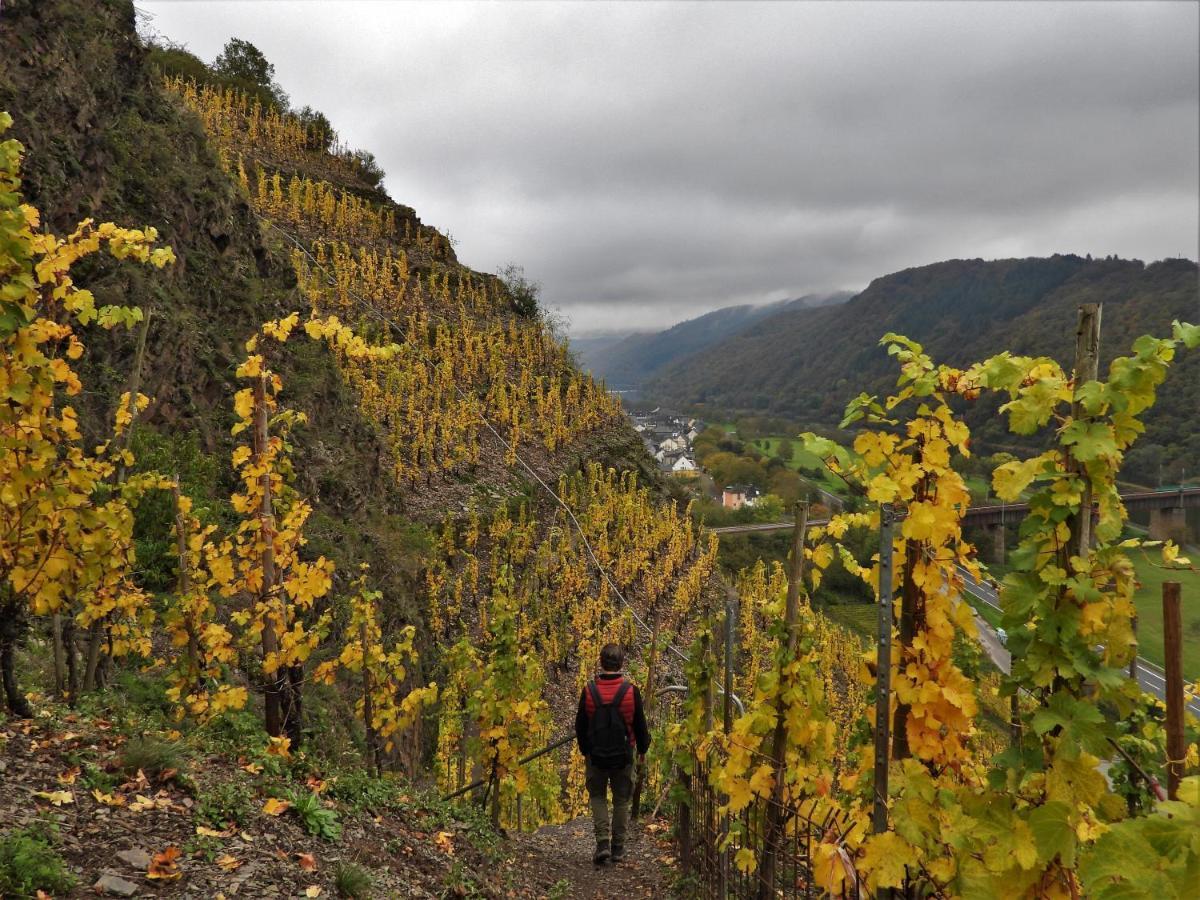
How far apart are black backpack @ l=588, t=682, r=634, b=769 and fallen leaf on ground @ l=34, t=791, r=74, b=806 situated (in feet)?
11.5

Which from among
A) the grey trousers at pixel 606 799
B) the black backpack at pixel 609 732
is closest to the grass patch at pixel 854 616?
the grey trousers at pixel 606 799

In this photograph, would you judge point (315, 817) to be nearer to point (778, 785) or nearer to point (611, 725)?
point (611, 725)

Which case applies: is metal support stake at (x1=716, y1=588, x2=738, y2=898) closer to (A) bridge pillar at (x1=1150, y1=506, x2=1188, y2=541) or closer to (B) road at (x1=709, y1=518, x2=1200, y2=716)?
(B) road at (x1=709, y1=518, x2=1200, y2=716)

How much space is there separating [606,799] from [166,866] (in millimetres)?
3836

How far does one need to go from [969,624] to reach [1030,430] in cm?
97

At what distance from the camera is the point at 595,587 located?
2259 centimetres

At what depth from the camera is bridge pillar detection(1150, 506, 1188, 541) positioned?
28.7 m

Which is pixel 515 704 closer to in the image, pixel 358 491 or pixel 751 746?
pixel 751 746

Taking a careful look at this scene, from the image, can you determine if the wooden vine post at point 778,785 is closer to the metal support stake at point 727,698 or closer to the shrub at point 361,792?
the metal support stake at point 727,698

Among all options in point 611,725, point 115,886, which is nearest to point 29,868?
point 115,886

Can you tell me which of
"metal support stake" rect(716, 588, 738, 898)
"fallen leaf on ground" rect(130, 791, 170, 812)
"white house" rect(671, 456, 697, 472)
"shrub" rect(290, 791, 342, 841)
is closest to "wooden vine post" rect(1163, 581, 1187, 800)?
"metal support stake" rect(716, 588, 738, 898)

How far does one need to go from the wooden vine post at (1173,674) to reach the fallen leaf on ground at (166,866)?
3.87 meters

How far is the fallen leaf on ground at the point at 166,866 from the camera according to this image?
2.86m

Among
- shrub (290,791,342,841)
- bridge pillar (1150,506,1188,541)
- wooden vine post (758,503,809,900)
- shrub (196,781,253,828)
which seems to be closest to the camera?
wooden vine post (758,503,809,900)
